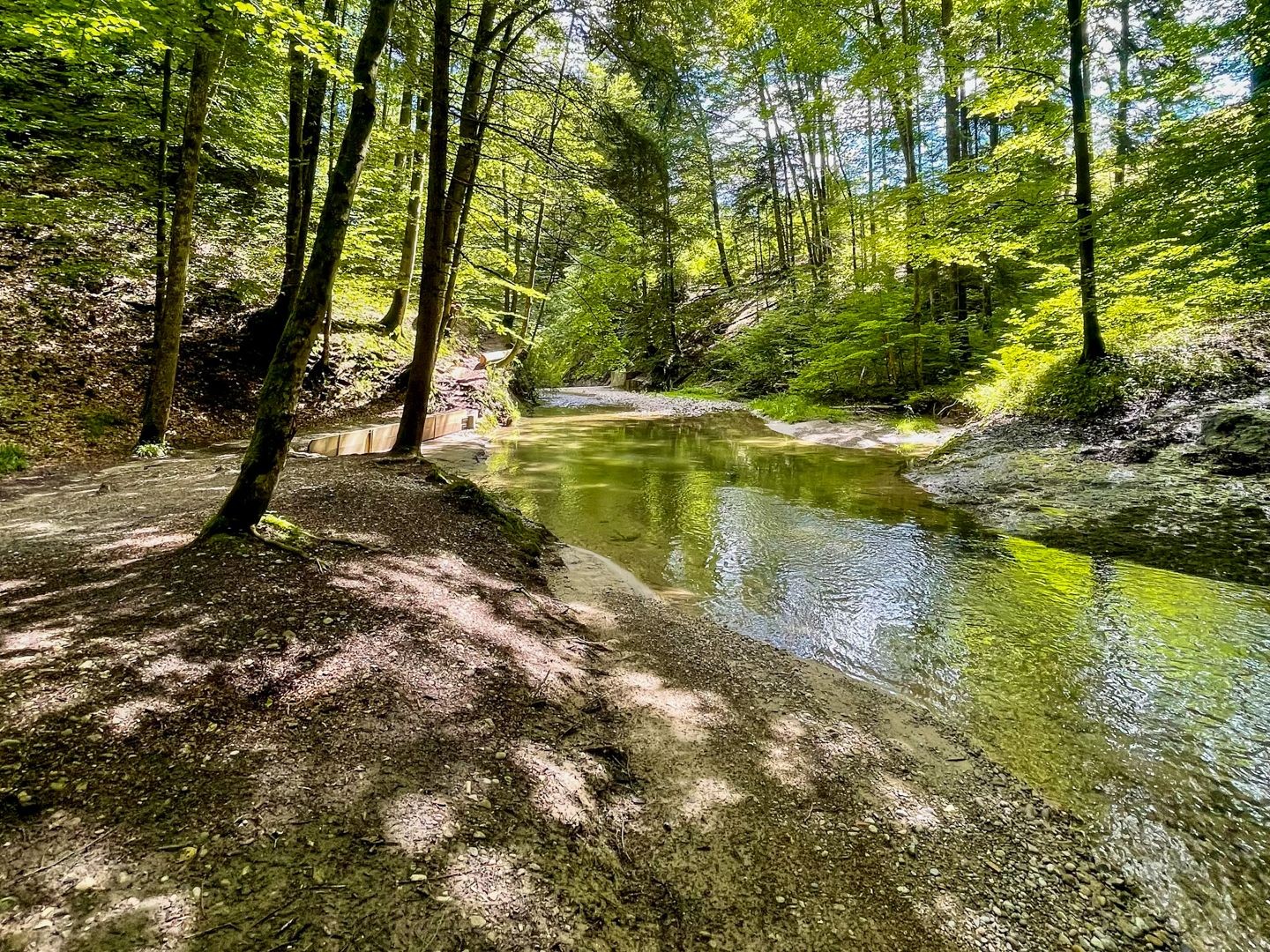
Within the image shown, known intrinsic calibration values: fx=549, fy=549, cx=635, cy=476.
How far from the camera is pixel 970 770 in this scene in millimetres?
2938

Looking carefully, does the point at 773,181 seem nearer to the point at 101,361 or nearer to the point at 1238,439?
the point at 1238,439

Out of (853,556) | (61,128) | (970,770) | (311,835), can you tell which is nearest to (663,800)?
(311,835)

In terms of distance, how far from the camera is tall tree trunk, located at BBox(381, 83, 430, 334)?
494 inches

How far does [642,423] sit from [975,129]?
1938 cm

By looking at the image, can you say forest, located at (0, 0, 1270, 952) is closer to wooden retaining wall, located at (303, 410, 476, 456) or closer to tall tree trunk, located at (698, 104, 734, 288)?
wooden retaining wall, located at (303, 410, 476, 456)

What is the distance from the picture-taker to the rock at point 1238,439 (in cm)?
677

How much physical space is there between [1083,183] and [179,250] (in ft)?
48.3

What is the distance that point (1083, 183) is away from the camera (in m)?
9.85

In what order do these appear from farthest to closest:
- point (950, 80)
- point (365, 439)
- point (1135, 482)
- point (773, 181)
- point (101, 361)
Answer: point (773, 181) → point (950, 80) → point (365, 439) → point (101, 361) → point (1135, 482)

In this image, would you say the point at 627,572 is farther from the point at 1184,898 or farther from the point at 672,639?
the point at 1184,898

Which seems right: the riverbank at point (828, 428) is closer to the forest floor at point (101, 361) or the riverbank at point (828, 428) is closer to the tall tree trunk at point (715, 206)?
the tall tree trunk at point (715, 206)

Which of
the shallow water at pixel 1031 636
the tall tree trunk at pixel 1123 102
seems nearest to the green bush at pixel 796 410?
the shallow water at pixel 1031 636

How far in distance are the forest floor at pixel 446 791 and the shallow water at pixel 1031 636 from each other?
33 cm

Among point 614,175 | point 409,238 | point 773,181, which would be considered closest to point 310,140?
point 409,238
